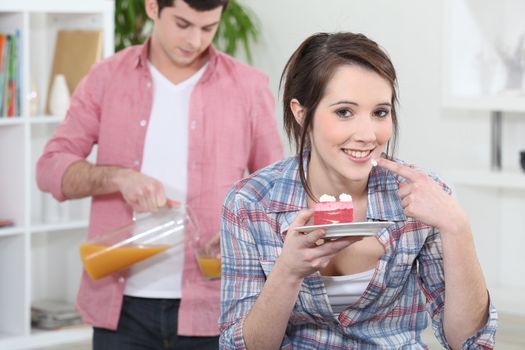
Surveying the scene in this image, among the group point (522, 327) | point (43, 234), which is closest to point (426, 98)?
point (522, 327)

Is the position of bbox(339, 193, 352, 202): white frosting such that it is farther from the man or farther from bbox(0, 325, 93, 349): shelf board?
bbox(0, 325, 93, 349): shelf board

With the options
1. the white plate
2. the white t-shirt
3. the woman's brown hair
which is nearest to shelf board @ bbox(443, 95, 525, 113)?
the white t-shirt

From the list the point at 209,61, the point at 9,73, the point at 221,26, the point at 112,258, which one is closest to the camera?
the point at 112,258

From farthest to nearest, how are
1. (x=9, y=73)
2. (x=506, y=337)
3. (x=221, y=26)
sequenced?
1. (x=221, y=26)
2. (x=9, y=73)
3. (x=506, y=337)

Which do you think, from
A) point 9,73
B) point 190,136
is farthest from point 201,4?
point 9,73

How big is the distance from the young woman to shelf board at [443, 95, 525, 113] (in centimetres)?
264

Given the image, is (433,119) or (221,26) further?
(221,26)

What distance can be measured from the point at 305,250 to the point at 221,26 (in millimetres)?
3938

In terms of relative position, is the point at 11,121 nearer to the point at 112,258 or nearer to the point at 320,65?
the point at 112,258

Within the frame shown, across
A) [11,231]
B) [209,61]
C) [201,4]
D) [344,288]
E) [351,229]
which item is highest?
[201,4]

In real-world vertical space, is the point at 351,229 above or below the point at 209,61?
below

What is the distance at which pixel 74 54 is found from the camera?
16.0 ft

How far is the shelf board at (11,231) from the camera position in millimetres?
4555

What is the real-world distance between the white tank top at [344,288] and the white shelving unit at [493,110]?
2758mm
